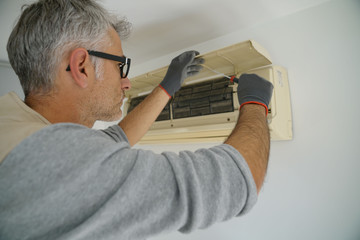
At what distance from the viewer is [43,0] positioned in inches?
27.9

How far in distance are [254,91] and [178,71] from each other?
0.54 meters

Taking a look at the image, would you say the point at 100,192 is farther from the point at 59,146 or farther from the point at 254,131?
the point at 254,131

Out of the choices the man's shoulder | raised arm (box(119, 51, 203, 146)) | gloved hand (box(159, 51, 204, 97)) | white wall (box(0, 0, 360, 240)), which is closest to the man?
the man's shoulder

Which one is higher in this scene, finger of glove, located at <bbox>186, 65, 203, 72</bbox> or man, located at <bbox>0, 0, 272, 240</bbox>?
finger of glove, located at <bbox>186, 65, 203, 72</bbox>

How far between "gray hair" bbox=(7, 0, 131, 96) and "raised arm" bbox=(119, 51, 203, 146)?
374 millimetres

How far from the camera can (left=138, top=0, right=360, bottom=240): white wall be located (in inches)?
44.8

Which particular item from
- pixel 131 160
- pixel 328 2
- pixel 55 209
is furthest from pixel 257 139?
pixel 328 2

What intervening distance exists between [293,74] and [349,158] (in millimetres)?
541

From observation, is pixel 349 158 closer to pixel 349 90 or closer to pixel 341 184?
pixel 341 184

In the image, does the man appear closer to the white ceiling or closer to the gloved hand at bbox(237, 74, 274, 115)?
the gloved hand at bbox(237, 74, 274, 115)

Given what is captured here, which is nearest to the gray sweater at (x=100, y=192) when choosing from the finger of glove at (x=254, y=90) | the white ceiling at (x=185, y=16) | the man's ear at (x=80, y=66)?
the man's ear at (x=80, y=66)

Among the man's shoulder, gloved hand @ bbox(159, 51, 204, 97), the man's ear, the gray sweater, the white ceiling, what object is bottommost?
the gray sweater

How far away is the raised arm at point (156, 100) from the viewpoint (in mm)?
1048

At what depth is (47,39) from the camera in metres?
0.64
